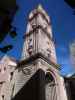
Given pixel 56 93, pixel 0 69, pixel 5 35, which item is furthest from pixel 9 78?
pixel 5 35

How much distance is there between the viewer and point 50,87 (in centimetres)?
2281

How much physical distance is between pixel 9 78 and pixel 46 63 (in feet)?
21.6

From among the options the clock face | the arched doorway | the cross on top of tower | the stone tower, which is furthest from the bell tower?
the arched doorway

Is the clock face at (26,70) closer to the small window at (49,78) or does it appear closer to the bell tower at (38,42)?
the bell tower at (38,42)

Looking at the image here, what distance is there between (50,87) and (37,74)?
10.8 feet

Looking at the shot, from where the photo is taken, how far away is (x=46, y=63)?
914 inches

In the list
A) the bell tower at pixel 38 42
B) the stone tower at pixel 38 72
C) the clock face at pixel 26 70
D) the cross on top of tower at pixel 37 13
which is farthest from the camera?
the cross on top of tower at pixel 37 13

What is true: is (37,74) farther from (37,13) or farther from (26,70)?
(37,13)

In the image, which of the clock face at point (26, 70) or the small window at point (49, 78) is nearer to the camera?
the clock face at point (26, 70)

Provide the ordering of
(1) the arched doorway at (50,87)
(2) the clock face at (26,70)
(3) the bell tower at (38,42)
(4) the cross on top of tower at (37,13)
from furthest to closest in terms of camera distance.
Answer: (4) the cross on top of tower at (37,13) → (3) the bell tower at (38,42) → (2) the clock face at (26,70) → (1) the arched doorway at (50,87)

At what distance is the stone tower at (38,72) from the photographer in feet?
65.6

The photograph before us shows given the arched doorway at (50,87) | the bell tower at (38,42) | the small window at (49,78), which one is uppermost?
the bell tower at (38,42)

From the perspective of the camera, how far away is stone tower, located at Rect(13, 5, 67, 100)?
65.6 ft

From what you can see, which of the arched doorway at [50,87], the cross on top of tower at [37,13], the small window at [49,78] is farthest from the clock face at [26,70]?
the cross on top of tower at [37,13]
